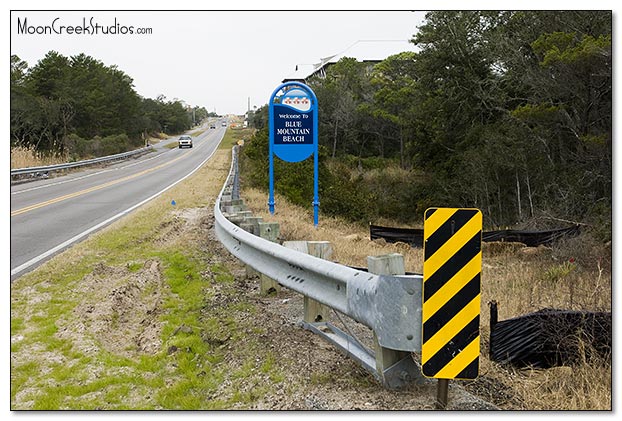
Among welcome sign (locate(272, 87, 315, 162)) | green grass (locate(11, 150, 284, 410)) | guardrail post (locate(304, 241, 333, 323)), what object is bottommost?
green grass (locate(11, 150, 284, 410))

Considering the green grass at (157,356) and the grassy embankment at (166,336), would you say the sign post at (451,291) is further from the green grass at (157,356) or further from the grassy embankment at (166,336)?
the green grass at (157,356)

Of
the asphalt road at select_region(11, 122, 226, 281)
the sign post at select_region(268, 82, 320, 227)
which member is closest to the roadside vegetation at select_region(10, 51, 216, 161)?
the asphalt road at select_region(11, 122, 226, 281)

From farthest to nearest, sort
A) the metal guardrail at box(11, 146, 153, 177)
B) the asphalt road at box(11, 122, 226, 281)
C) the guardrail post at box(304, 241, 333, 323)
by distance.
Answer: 1. the metal guardrail at box(11, 146, 153, 177)
2. the asphalt road at box(11, 122, 226, 281)
3. the guardrail post at box(304, 241, 333, 323)

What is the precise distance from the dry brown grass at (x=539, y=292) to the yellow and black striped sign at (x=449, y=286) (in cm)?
57

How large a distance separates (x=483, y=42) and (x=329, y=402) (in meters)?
32.4

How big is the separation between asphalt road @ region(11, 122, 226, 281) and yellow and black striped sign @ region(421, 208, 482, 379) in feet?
18.5

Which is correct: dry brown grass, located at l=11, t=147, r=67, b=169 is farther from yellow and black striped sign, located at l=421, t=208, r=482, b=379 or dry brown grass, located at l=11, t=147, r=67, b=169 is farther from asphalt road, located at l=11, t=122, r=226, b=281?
yellow and black striped sign, located at l=421, t=208, r=482, b=379

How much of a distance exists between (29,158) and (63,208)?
15.7 meters

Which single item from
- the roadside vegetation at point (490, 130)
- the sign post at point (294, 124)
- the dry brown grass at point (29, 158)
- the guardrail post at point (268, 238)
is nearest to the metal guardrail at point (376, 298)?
the guardrail post at point (268, 238)

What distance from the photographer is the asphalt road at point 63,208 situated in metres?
9.07

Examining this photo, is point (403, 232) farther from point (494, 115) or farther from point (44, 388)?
point (494, 115)

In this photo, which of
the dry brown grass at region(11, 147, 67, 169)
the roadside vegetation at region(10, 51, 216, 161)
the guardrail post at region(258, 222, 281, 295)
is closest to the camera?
the guardrail post at region(258, 222, 281, 295)

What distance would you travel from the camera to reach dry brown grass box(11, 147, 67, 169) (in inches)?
1028

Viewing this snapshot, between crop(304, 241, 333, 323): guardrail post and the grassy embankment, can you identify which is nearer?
the grassy embankment
